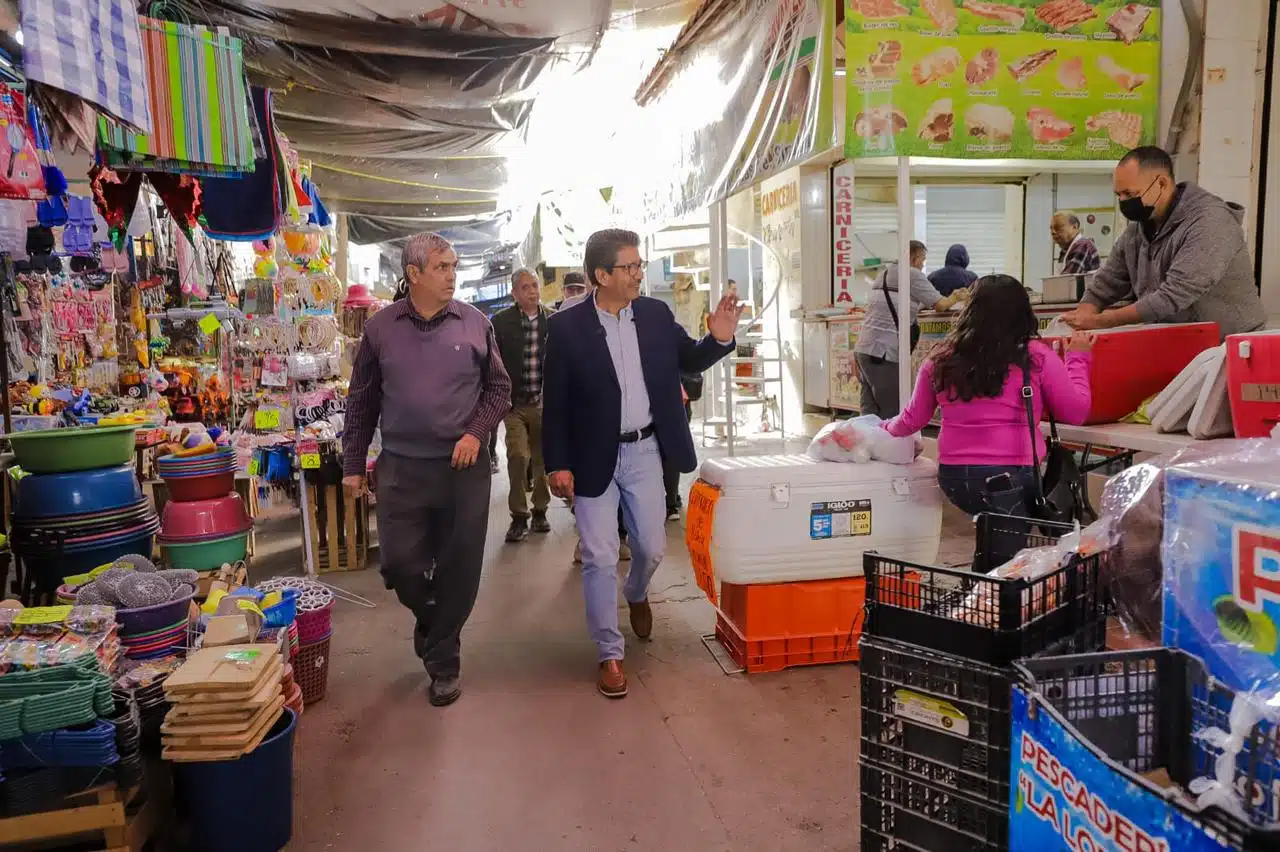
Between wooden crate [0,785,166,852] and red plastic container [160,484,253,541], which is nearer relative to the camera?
wooden crate [0,785,166,852]

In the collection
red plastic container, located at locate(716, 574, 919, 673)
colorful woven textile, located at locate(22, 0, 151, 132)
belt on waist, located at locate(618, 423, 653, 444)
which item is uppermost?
colorful woven textile, located at locate(22, 0, 151, 132)

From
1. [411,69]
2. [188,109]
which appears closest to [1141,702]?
[188,109]

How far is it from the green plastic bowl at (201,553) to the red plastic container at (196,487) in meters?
0.23

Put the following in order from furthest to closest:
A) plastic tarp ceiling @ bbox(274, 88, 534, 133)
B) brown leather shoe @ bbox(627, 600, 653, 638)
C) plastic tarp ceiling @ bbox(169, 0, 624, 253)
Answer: plastic tarp ceiling @ bbox(274, 88, 534, 133), plastic tarp ceiling @ bbox(169, 0, 624, 253), brown leather shoe @ bbox(627, 600, 653, 638)

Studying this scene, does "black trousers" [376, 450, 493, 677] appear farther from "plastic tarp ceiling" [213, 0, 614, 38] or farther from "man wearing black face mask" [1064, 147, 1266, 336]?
"plastic tarp ceiling" [213, 0, 614, 38]

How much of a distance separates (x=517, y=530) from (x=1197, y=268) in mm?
4413

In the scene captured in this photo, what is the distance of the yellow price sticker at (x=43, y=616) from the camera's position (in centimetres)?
247

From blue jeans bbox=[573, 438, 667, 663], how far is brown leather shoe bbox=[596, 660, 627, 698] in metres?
0.03

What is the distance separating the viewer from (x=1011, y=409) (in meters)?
3.35

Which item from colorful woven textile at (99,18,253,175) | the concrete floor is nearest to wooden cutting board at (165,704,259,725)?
the concrete floor

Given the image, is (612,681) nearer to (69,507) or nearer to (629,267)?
(629,267)

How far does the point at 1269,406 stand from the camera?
2.42 meters

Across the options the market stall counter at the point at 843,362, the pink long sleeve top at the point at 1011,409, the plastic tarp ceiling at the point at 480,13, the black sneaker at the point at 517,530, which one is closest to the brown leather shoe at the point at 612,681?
the pink long sleeve top at the point at 1011,409

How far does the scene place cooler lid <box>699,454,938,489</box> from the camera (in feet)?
11.7
